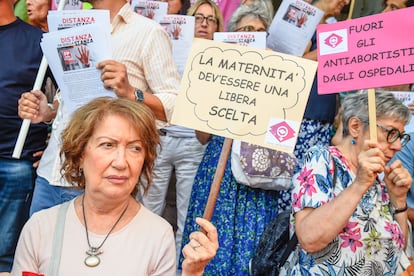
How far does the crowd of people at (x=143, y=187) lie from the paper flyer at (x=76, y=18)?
210 mm

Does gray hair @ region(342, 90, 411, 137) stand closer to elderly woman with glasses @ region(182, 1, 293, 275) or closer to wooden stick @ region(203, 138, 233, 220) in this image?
wooden stick @ region(203, 138, 233, 220)

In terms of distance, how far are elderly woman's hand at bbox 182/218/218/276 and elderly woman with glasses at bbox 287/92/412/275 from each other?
0.57m

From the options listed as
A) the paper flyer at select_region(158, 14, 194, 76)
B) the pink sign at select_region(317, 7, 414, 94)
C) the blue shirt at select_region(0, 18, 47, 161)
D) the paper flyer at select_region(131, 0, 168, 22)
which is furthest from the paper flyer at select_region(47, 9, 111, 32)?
the paper flyer at select_region(131, 0, 168, 22)

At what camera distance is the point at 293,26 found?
4.15 meters

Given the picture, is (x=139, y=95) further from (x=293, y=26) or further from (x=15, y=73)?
(x=293, y=26)

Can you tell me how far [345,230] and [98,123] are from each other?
1.13 meters

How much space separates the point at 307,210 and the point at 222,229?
1.06 m

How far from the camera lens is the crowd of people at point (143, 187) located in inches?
87.7

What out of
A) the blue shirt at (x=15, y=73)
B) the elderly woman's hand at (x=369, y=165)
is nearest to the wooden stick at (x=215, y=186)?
the elderly woman's hand at (x=369, y=165)

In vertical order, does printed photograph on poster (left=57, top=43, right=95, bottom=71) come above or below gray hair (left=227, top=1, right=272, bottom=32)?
below

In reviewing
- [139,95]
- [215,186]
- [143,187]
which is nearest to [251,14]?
[139,95]

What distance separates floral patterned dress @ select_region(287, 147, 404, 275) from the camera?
8.39 feet

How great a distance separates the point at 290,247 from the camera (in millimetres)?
2779

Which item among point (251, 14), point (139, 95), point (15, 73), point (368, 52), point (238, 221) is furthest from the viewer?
point (251, 14)
